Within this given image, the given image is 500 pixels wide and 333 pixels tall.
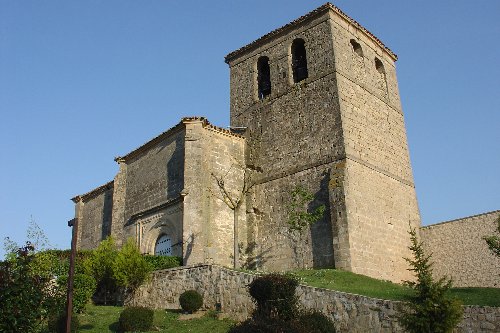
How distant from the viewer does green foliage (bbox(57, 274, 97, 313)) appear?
16.9m

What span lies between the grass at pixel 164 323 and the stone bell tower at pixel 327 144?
18.4ft

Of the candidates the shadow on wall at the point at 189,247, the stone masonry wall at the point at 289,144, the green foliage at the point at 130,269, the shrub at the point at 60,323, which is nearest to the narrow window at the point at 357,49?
the stone masonry wall at the point at 289,144

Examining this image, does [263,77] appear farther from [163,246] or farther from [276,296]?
[276,296]

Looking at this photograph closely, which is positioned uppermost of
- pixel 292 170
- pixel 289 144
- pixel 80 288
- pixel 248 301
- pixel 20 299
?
pixel 289 144

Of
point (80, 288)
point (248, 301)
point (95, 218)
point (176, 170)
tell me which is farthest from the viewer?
point (95, 218)

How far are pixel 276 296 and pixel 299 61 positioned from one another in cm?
1383

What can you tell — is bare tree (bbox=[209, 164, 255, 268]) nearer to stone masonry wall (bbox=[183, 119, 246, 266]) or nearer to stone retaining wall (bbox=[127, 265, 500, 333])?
stone masonry wall (bbox=[183, 119, 246, 266])

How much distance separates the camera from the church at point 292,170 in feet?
67.8

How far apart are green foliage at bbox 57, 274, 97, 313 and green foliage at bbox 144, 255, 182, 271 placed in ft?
7.56

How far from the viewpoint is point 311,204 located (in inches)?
835

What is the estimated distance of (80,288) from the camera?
1728 centimetres

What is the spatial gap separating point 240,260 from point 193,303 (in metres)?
5.42

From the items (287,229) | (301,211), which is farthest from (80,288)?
(301,211)

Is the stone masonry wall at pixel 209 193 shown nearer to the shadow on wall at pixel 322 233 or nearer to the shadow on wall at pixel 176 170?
the shadow on wall at pixel 176 170
